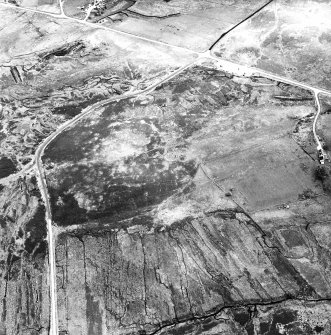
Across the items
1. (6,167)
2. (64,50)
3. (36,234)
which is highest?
(64,50)

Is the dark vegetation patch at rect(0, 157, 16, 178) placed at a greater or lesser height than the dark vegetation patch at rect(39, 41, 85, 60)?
lesser

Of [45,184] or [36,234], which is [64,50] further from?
[36,234]

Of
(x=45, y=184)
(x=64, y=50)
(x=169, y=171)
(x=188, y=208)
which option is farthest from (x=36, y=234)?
(x=64, y=50)

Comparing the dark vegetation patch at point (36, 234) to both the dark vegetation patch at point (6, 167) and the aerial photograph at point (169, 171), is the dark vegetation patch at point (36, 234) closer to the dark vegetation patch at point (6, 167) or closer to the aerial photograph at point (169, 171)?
the aerial photograph at point (169, 171)

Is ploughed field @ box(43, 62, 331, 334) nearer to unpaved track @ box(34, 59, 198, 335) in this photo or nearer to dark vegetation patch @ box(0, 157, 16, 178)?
unpaved track @ box(34, 59, 198, 335)

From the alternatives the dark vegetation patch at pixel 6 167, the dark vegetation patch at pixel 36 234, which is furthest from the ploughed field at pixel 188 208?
the dark vegetation patch at pixel 6 167

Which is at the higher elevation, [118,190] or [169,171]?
[169,171]

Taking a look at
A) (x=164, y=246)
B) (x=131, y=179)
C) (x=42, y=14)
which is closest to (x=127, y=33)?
(x=42, y=14)

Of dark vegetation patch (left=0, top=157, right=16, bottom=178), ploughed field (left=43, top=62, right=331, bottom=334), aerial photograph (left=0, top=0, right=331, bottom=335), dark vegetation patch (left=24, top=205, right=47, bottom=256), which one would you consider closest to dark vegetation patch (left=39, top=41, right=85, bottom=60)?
aerial photograph (left=0, top=0, right=331, bottom=335)
